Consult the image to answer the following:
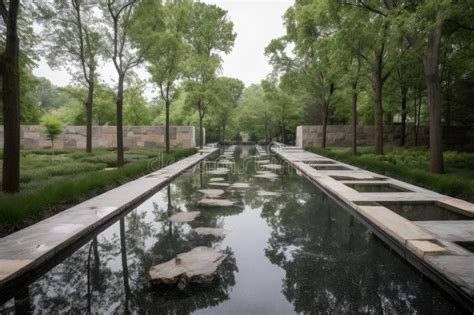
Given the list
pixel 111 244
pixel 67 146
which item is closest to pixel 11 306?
pixel 111 244

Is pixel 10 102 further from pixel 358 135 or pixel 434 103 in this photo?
pixel 358 135

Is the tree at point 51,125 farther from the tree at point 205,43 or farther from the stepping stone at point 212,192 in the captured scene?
the stepping stone at point 212,192

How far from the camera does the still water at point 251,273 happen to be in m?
3.36

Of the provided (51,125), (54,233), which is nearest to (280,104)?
(51,125)

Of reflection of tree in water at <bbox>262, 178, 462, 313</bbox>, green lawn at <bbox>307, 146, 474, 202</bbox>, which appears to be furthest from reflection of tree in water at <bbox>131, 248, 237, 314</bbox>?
green lawn at <bbox>307, 146, 474, 202</bbox>

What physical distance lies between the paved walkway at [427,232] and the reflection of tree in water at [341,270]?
227 millimetres

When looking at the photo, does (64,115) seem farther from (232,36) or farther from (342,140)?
(342,140)

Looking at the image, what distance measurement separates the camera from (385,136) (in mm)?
29484

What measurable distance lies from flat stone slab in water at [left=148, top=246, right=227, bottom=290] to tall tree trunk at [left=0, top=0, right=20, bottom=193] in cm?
519

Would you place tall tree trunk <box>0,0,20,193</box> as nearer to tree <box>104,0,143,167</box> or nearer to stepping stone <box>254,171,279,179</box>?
tree <box>104,0,143,167</box>

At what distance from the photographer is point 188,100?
1082 inches

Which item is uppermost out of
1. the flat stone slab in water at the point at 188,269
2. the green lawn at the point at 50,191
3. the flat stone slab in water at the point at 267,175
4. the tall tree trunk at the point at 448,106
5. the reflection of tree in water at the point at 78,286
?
the tall tree trunk at the point at 448,106

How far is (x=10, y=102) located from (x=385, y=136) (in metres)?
29.6

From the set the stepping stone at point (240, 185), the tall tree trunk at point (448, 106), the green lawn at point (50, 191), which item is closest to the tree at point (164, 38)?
the green lawn at point (50, 191)
